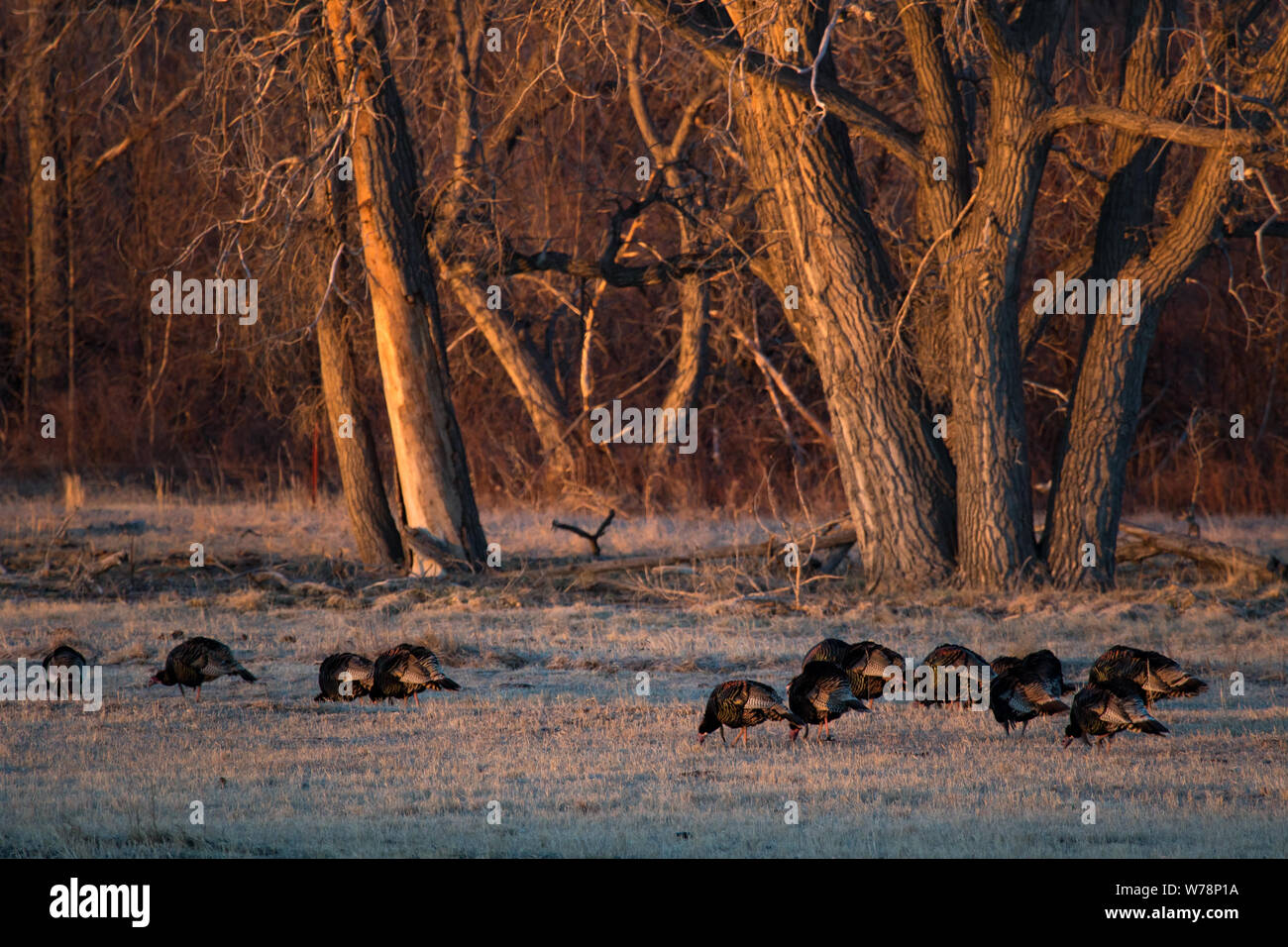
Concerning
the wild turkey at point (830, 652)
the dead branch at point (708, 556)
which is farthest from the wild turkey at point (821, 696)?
the dead branch at point (708, 556)

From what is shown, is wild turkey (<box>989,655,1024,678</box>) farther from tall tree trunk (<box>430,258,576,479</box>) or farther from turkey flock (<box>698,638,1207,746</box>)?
tall tree trunk (<box>430,258,576,479</box>)

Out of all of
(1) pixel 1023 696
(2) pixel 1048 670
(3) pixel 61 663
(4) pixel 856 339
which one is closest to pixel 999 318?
(4) pixel 856 339

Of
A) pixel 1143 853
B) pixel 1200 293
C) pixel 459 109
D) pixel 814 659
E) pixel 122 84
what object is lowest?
pixel 1143 853

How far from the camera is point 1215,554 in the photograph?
13.8m

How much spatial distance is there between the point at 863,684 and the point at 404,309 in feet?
25.5

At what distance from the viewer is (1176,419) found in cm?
2364

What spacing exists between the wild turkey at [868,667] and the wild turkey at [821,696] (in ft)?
2.24

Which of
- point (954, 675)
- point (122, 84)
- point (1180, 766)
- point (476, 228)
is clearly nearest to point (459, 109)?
point (476, 228)

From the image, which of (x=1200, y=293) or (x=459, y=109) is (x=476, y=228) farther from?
(x=1200, y=293)

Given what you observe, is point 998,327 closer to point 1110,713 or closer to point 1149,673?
point 1149,673

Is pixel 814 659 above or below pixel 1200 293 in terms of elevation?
below

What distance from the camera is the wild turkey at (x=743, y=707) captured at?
727cm

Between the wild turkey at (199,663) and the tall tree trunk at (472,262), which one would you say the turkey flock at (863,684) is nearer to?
the wild turkey at (199,663)

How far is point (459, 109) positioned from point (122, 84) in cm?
1132
